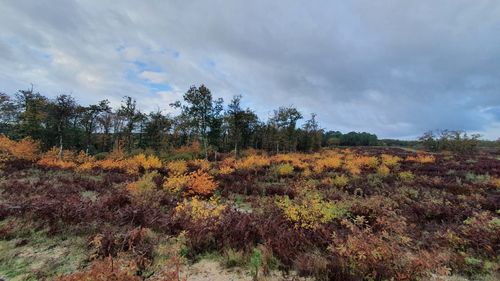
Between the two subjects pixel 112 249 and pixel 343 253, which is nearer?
pixel 343 253

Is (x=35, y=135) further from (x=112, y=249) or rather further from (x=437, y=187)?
(x=437, y=187)

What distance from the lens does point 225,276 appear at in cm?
398

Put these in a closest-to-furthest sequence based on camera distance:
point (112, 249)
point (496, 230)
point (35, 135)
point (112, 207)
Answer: point (112, 249) < point (496, 230) < point (112, 207) < point (35, 135)

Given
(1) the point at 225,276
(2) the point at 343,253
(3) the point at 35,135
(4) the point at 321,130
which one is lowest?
(1) the point at 225,276

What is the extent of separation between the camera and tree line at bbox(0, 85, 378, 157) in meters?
27.5

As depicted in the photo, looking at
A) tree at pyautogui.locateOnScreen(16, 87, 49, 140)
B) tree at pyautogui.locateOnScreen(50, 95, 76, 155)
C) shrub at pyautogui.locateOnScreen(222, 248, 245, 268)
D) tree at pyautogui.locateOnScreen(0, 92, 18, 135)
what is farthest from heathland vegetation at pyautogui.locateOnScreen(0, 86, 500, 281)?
tree at pyautogui.locateOnScreen(0, 92, 18, 135)

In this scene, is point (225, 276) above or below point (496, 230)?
below

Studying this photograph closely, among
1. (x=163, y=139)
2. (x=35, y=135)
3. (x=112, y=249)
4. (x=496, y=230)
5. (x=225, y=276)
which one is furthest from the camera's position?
(x=163, y=139)

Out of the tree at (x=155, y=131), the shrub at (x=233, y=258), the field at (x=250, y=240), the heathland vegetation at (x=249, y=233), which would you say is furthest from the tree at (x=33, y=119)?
the shrub at (x=233, y=258)

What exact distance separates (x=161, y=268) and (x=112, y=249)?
3.71 ft

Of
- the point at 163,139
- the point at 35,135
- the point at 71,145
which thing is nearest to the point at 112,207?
the point at 163,139

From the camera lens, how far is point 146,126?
32531 millimetres

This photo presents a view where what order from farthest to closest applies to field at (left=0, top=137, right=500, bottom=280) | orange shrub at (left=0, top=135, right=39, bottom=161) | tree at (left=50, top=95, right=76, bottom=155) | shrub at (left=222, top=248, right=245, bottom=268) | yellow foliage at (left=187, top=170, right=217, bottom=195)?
tree at (left=50, top=95, right=76, bottom=155)
orange shrub at (left=0, top=135, right=39, bottom=161)
yellow foliage at (left=187, top=170, right=217, bottom=195)
shrub at (left=222, top=248, right=245, bottom=268)
field at (left=0, top=137, right=500, bottom=280)

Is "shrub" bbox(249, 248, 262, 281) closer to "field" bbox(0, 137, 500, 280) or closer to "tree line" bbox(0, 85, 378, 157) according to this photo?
"field" bbox(0, 137, 500, 280)
